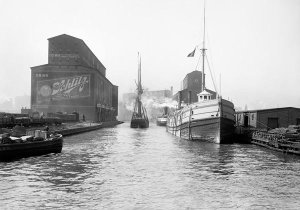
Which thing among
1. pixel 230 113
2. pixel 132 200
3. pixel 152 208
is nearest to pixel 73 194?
pixel 132 200

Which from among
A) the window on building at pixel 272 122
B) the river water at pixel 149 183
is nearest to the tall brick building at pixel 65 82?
the window on building at pixel 272 122

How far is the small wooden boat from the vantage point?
22.9 meters

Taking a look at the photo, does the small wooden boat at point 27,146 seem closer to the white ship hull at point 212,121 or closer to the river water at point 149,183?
the river water at point 149,183

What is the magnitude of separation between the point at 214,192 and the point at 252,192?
165 cm

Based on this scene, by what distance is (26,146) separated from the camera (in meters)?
24.7

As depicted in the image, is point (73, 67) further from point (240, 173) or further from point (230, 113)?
point (240, 173)

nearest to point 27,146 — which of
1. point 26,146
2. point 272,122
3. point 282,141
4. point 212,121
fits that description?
point 26,146

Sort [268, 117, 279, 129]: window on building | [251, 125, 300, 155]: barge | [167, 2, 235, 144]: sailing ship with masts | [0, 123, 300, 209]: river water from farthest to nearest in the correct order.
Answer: [268, 117, 279, 129]: window on building → [167, 2, 235, 144]: sailing ship with masts → [251, 125, 300, 155]: barge → [0, 123, 300, 209]: river water

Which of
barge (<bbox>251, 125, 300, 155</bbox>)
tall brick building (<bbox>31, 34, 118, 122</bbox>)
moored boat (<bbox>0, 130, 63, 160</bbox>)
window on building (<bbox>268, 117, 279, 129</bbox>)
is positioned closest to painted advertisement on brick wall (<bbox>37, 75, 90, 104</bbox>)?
tall brick building (<bbox>31, 34, 118, 122</bbox>)

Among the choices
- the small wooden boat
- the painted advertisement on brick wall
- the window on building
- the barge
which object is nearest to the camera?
the small wooden boat

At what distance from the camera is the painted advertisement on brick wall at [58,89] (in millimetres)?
78875

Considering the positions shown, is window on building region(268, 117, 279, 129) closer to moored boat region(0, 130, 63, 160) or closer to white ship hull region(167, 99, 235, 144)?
white ship hull region(167, 99, 235, 144)

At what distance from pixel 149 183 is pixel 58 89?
66425 millimetres

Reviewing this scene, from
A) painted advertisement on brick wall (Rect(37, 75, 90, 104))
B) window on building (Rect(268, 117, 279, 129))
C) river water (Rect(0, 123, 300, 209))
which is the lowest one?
river water (Rect(0, 123, 300, 209))
